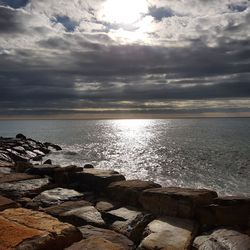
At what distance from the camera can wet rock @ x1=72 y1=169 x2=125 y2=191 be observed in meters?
11.2

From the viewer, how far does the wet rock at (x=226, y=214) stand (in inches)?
314

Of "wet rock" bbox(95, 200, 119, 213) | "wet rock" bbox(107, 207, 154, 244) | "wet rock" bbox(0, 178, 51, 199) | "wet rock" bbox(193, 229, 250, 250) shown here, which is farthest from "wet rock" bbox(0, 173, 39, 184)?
"wet rock" bbox(193, 229, 250, 250)

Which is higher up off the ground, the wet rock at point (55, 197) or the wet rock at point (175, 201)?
the wet rock at point (175, 201)

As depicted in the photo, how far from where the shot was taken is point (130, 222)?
7.72 metres

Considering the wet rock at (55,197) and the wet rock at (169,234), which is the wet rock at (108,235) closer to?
the wet rock at (169,234)

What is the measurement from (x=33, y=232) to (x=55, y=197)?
11.6 ft

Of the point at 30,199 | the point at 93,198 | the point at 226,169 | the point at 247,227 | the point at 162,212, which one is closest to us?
the point at 247,227

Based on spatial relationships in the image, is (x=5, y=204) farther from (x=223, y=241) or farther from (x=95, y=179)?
(x=223, y=241)

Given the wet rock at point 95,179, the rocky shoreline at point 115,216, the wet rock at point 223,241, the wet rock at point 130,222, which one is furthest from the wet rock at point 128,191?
the wet rock at point 223,241

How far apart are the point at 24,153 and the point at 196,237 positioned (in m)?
32.1

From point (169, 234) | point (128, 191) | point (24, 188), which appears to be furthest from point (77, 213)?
point (24, 188)

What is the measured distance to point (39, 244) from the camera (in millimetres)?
5684

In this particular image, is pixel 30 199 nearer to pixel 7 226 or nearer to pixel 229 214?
pixel 7 226

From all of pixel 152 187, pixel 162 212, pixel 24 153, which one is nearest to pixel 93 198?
pixel 152 187
